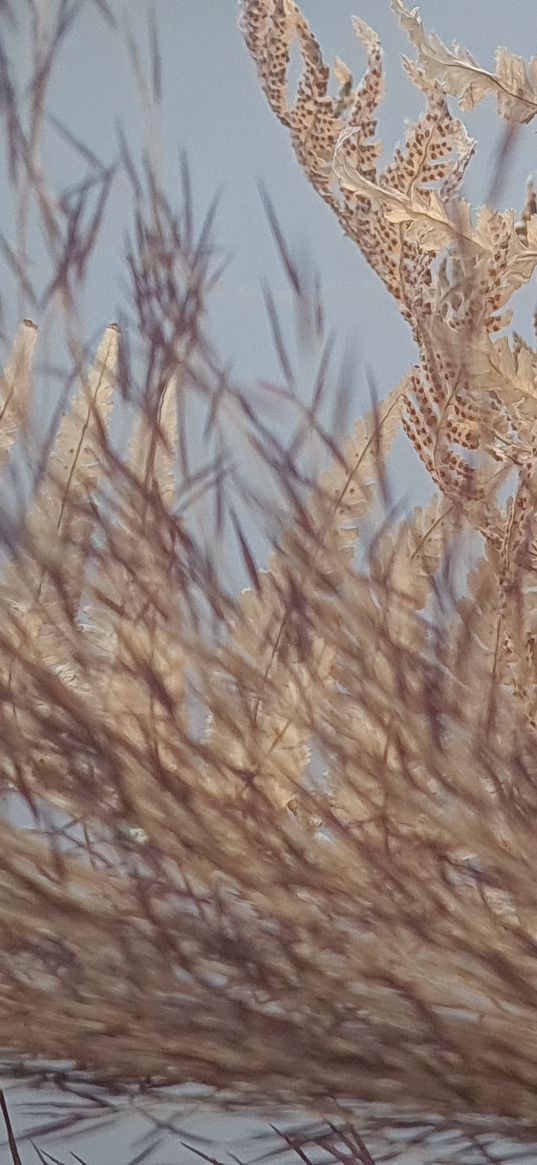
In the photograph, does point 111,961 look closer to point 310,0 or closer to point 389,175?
point 389,175

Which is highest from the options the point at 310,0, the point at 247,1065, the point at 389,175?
the point at 310,0

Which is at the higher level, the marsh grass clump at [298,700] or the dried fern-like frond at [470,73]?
the dried fern-like frond at [470,73]

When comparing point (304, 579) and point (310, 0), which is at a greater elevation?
point (310, 0)

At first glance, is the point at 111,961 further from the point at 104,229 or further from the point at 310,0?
the point at 310,0

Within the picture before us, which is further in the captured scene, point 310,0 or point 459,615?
point 310,0

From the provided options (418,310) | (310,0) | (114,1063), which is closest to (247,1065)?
(114,1063)

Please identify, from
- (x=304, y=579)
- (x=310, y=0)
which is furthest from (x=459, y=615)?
(x=310, y=0)

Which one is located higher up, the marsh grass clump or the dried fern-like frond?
the dried fern-like frond
